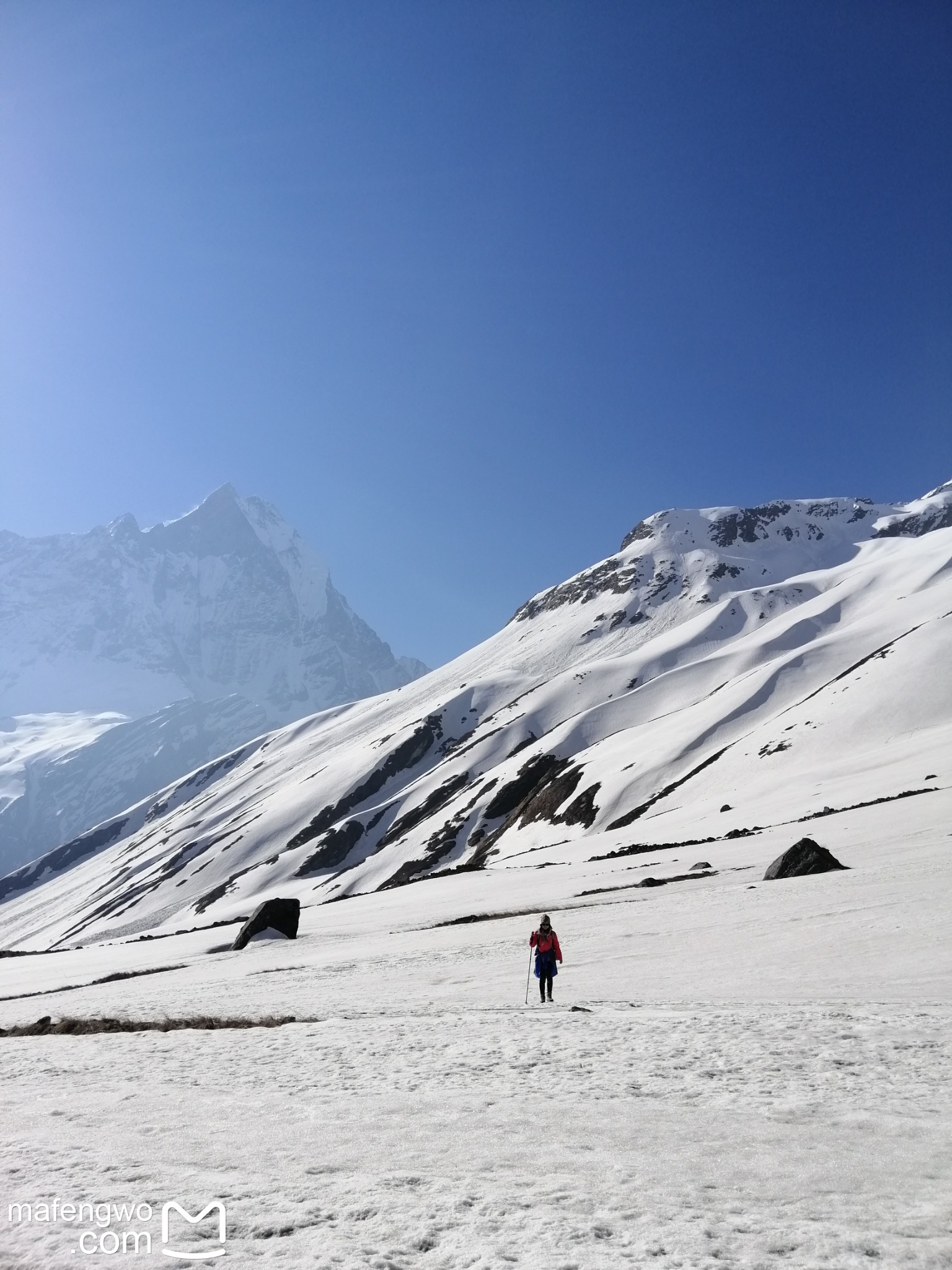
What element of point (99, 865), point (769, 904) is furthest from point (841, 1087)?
point (99, 865)

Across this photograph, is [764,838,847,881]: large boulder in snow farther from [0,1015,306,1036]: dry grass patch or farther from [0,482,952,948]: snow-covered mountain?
[0,1015,306,1036]: dry grass patch

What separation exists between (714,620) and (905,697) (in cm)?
11915

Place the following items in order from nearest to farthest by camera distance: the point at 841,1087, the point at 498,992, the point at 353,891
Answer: the point at 841,1087 → the point at 498,992 → the point at 353,891

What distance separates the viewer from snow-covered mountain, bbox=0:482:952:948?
205 feet

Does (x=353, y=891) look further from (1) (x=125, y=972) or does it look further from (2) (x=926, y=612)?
(2) (x=926, y=612)

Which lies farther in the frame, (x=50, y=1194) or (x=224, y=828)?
(x=224, y=828)

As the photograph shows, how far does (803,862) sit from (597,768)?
222ft

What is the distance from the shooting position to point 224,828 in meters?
162

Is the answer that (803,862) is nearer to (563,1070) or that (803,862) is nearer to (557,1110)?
(563,1070)

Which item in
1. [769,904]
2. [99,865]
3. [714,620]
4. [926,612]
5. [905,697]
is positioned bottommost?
[99,865]

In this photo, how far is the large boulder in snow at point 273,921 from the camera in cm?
3594

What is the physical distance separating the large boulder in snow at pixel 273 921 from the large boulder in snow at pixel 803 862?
21.7 m

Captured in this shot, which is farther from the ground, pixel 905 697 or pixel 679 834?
pixel 905 697

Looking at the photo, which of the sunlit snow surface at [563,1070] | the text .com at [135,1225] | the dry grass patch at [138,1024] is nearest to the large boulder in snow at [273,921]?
the sunlit snow surface at [563,1070]
